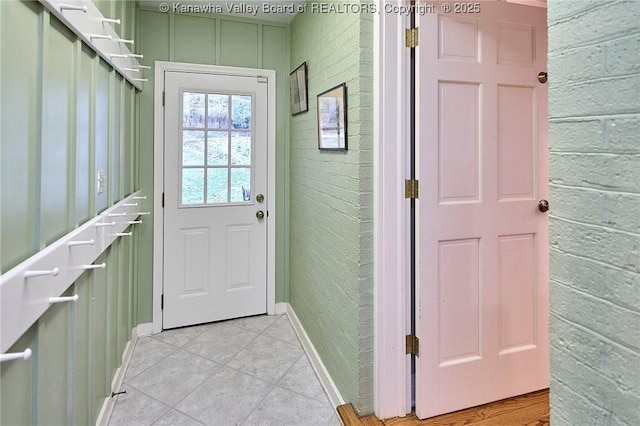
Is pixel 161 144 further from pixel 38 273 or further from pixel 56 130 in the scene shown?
pixel 38 273

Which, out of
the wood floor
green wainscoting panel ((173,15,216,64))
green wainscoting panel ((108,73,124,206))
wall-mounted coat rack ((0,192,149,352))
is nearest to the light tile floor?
the wood floor

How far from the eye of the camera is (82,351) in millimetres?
1445

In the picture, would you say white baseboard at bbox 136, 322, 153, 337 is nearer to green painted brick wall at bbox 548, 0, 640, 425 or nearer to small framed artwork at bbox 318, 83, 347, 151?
small framed artwork at bbox 318, 83, 347, 151

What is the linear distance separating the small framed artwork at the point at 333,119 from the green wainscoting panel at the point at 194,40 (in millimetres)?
1173

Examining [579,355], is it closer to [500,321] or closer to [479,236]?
[479,236]

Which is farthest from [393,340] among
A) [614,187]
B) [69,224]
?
[69,224]

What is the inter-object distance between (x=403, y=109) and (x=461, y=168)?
394mm

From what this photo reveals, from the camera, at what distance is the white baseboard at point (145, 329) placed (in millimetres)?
2807

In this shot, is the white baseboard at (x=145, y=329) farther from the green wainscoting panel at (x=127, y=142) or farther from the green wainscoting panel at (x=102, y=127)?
the green wainscoting panel at (x=102, y=127)

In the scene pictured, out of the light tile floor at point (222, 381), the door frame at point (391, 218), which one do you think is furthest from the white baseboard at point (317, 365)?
the door frame at point (391, 218)

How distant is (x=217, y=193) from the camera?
297 centimetres

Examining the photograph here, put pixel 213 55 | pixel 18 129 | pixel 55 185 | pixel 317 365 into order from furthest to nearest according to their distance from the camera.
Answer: pixel 213 55, pixel 317 365, pixel 55 185, pixel 18 129

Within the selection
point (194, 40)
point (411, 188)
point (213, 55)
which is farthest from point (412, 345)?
point (194, 40)

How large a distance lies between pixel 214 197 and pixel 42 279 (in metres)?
1.98
